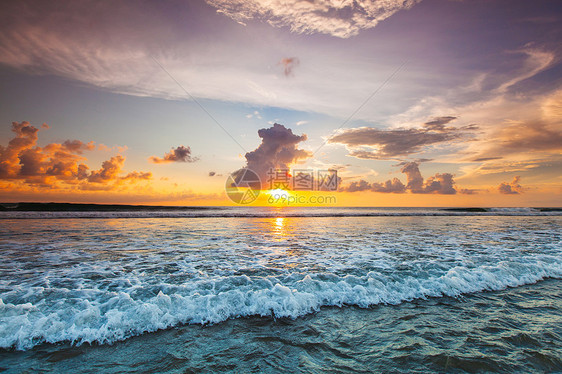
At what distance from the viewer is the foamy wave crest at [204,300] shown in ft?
16.3

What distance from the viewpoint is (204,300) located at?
6211 millimetres

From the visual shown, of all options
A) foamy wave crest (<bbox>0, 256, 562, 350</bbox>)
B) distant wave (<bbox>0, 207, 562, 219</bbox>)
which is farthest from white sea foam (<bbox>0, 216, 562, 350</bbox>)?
distant wave (<bbox>0, 207, 562, 219</bbox>)

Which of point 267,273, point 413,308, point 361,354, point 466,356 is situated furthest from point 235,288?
point 466,356

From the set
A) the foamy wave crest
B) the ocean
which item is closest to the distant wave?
the ocean

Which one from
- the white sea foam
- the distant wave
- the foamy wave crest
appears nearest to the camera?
the foamy wave crest

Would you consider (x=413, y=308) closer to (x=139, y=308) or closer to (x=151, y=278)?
(x=139, y=308)

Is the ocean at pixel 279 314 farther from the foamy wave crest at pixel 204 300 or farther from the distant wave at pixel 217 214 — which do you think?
the distant wave at pixel 217 214

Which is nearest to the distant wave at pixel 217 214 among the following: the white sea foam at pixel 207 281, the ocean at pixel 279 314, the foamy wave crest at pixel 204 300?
the white sea foam at pixel 207 281

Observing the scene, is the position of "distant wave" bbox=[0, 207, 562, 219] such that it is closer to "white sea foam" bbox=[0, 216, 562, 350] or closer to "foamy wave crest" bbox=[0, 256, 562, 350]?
"white sea foam" bbox=[0, 216, 562, 350]

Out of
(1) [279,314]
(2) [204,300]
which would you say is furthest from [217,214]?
(1) [279,314]

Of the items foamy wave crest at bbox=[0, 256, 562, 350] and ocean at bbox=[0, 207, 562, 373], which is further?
foamy wave crest at bbox=[0, 256, 562, 350]

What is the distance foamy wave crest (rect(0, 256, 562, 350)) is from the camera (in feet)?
16.3

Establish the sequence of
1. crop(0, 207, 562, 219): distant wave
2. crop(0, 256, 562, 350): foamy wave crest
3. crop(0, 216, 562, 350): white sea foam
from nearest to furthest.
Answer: crop(0, 256, 562, 350): foamy wave crest, crop(0, 216, 562, 350): white sea foam, crop(0, 207, 562, 219): distant wave

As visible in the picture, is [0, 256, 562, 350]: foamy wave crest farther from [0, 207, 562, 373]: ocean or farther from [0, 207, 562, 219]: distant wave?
[0, 207, 562, 219]: distant wave
